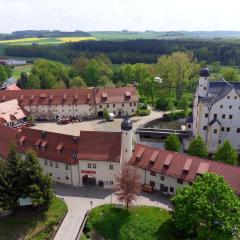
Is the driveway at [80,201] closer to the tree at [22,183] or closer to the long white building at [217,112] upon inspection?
the tree at [22,183]

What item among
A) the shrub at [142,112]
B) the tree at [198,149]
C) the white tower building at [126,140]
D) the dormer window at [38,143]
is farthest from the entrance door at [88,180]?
the shrub at [142,112]

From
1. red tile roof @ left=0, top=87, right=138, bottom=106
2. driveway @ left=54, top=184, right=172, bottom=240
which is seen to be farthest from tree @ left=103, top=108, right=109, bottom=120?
driveway @ left=54, top=184, right=172, bottom=240

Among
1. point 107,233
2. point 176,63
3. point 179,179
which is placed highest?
point 176,63

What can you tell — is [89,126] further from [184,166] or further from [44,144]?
[184,166]

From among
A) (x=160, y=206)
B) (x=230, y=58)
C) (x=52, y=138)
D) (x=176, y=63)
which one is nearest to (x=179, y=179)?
(x=160, y=206)

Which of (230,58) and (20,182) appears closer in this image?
(20,182)

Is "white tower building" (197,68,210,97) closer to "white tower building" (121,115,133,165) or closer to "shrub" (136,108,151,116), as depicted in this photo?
"white tower building" (121,115,133,165)

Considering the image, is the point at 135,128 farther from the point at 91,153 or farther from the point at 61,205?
the point at 61,205
